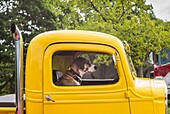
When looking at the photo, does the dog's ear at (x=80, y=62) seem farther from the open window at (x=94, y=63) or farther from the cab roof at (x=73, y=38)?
the cab roof at (x=73, y=38)

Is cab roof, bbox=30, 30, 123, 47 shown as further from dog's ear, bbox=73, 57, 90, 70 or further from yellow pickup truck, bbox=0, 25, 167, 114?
dog's ear, bbox=73, 57, 90, 70

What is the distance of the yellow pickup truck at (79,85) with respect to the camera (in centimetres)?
314

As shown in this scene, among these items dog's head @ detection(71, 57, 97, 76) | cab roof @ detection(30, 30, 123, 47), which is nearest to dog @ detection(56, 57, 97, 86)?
dog's head @ detection(71, 57, 97, 76)

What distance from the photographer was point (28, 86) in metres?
3.22

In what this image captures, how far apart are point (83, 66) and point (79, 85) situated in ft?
Result: 0.84

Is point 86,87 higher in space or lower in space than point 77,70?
lower

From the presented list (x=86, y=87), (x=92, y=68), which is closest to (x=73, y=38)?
(x=92, y=68)

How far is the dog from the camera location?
3307 millimetres

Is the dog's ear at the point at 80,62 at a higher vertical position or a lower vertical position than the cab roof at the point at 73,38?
lower

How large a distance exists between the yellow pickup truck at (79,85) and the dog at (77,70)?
0.13 feet

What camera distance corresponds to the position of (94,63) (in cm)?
344

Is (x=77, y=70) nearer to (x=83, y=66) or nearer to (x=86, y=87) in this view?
(x=83, y=66)

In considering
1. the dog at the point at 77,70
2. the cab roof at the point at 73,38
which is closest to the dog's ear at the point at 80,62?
the dog at the point at 77,70

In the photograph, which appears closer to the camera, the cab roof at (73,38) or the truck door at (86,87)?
the truck door at (86,87)
